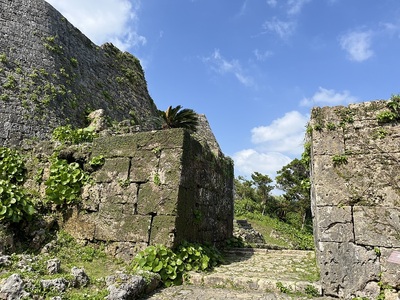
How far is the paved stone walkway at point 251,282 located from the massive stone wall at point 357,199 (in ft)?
1.51

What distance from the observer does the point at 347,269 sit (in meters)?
4.30

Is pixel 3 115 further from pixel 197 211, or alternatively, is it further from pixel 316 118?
pixel 316 118

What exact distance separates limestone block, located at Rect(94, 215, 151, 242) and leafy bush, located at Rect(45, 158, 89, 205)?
2.92 ft

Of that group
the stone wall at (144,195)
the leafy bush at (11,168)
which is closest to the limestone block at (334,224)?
the stone wall at (144,195)

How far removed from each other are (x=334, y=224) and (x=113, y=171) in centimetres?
409

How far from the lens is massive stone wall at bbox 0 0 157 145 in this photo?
13906 mm

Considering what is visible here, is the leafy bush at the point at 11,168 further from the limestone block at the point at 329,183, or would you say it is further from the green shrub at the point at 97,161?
the limestone block at the point at 329,183

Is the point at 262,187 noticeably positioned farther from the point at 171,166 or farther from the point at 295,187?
the point at 171,166

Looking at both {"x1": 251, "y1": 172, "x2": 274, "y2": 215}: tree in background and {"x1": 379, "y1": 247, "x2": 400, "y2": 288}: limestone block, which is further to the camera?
{"x1": 251, "y1": 172, "x2": 274, "y2": 215}: tree in background

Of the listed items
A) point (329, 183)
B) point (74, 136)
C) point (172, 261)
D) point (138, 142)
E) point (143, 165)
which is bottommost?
point (172, 261)

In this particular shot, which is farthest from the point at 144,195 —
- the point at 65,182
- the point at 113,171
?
the point at 65,182

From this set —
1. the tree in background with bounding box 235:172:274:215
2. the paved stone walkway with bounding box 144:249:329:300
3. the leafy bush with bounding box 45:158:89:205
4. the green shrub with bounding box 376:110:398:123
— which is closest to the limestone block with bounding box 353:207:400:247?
the paved stone walkway with bounding box 144:249:329:300

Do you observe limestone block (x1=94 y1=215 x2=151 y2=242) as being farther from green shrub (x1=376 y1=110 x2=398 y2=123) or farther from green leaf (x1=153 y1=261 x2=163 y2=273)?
green shrub (x1=376 y1=110 x2=398 y2=123)

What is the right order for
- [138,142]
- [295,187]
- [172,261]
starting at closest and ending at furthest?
[172,261]
[138,142]
[295,187]
